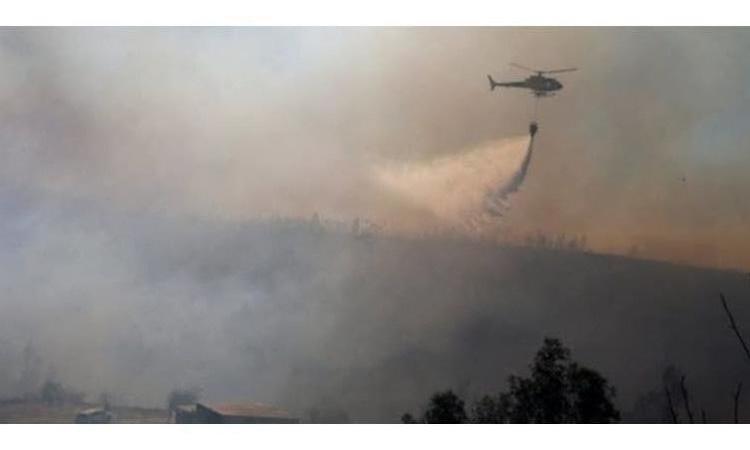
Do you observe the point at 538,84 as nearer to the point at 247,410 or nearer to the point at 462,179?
the point at 462,179

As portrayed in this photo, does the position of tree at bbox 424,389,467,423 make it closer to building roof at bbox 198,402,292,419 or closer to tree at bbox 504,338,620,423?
tree at bbox 504,338,620,423

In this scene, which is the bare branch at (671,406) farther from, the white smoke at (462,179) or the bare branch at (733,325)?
the white smoke at (462,179)

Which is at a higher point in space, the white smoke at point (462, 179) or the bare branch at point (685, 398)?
the white smoke at point (462, 179)

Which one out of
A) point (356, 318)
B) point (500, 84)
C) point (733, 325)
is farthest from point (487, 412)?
point (500, 84)

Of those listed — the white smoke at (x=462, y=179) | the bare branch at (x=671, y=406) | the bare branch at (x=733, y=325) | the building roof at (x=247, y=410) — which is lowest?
the bare branch at (x=671, y=406)

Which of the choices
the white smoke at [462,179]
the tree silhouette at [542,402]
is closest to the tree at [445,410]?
the tree silhouette at [542,402]

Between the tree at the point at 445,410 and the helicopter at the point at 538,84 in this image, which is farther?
the helicopter at the point at 538,84

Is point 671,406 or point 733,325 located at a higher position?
point 733,325
